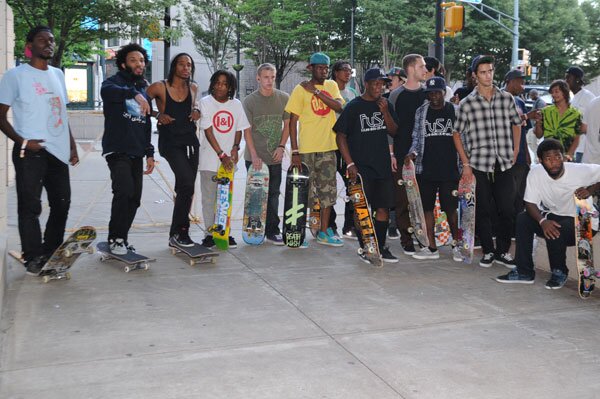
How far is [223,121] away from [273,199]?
1.07 meters

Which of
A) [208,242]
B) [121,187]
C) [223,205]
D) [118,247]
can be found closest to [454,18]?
[223,205]

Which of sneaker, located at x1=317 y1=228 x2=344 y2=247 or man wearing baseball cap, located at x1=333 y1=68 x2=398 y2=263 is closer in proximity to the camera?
man wearing baseball cap, located at x1=333 y1=68 x2=398 y2=263

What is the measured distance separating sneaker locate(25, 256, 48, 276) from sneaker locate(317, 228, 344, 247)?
2952mm

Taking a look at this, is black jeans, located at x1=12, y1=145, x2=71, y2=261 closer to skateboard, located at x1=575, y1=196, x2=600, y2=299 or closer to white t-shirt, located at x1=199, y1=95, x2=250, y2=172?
white t-shirt, located at x1=199, y1=95, x2=250, y2=172

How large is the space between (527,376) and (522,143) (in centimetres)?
365

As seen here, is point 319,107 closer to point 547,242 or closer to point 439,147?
point 439,147

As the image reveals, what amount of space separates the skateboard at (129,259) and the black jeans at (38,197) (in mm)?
419

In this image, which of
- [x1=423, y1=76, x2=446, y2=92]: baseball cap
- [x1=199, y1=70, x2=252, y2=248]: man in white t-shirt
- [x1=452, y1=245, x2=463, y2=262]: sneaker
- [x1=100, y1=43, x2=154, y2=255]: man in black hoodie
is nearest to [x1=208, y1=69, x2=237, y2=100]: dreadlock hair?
[x1=199, y1=70, x2=252, y2=248]: man in white t-shirt

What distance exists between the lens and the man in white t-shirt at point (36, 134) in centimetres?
586

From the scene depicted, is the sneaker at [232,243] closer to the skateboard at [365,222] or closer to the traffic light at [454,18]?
the skateboard at [365,222]

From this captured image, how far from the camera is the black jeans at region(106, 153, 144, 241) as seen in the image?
21.0 feet

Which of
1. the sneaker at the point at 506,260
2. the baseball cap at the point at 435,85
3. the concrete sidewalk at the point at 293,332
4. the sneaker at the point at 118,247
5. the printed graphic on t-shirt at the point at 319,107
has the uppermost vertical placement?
the baseball cap at the point at 435,85

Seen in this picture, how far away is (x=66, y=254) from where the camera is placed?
5855 millimetres

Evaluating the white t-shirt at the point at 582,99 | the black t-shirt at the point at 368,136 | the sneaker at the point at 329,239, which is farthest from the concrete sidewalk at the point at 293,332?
the white t-shirt at the point at 582,99
